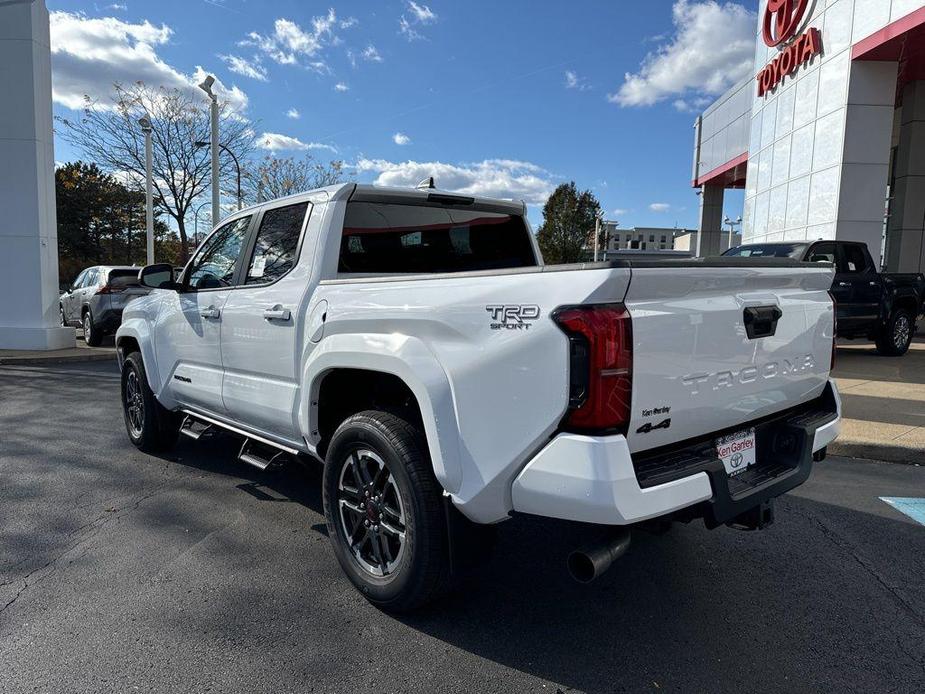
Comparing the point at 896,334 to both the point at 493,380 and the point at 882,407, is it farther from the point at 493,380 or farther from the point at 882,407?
the point at 493,380

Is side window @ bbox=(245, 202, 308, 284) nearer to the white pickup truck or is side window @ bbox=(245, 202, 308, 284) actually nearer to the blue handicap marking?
the white pickup truck

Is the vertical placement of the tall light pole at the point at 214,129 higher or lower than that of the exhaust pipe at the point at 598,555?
higher

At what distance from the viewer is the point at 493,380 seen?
2.35m

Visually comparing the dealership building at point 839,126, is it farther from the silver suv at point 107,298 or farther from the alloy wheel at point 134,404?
the silver suv at point 107,298

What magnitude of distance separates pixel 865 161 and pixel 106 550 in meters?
15.6

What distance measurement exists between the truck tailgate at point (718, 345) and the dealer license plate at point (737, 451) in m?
0.06

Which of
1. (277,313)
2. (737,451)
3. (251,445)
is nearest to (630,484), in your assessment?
(737,451)

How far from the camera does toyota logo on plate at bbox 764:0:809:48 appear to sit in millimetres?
15297

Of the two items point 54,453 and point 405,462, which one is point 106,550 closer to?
point 405,462

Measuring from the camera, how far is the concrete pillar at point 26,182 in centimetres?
1197

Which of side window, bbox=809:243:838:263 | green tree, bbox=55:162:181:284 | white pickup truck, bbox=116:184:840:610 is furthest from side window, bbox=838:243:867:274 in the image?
green tree, bbox=55:162:181:284

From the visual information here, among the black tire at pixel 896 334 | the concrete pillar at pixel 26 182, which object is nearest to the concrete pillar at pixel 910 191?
the black tire at pixel 896 334

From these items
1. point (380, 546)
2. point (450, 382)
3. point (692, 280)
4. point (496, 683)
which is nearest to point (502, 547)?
point (380, 546)

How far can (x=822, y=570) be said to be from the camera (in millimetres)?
3475
